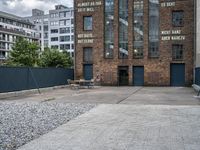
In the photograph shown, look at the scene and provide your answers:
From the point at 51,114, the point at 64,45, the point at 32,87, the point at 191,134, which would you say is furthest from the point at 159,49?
the point at 64,45

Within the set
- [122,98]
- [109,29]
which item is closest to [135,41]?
[109,29]

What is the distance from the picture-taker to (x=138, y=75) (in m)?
35.4

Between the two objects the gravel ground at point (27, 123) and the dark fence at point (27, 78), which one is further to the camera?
the dark fence at point (27, 78)

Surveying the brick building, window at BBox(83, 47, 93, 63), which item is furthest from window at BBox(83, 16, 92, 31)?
window at BBox(83, 47, 93, 63)

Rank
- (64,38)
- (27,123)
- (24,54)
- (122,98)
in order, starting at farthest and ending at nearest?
1. (64,38)
2. (24,54)
3. (122,98)
4. (27,123)

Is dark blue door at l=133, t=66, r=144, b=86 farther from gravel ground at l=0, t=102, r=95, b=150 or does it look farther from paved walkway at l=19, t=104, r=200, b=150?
paved walkway at l=19, t=104, r=200, b=150

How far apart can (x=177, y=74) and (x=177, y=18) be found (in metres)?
5.76

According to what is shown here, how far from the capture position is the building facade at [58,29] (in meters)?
107

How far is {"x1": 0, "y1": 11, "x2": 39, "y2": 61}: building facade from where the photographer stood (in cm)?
9719

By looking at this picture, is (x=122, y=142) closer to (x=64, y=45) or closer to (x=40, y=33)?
(x=64, y=45)

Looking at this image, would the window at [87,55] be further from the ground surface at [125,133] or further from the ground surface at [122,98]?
the ground surface at [125,133]

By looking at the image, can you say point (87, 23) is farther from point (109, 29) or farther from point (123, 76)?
point (123, 76)

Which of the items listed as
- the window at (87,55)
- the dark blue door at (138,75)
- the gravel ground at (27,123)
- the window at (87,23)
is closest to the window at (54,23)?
the window at (87,23)

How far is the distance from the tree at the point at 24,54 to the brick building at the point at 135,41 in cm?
1722
